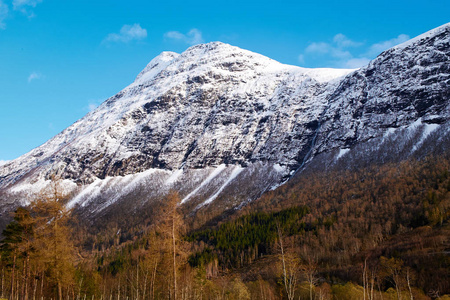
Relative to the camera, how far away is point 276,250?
24.8 m

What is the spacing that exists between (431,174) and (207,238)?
120m

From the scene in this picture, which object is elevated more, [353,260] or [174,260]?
[174,260]

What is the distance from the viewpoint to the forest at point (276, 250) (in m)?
30.3

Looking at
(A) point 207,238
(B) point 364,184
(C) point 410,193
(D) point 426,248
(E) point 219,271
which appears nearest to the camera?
(D) point 426,248

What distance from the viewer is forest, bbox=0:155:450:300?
3027 centimetres

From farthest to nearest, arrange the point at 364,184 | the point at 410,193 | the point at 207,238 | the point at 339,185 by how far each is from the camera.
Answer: the point at 339,185 < the point at 364,184 < the point at 207,238 < the point at 410,193

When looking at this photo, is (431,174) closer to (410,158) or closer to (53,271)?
(410,158)

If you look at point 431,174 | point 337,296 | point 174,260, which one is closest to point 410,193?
point 431,174

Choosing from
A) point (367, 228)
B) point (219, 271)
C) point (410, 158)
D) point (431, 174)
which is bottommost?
point (219, 271)

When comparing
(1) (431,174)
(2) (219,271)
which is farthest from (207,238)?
(1) (431,174)

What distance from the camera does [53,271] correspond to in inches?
1179

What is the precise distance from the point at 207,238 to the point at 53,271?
145m

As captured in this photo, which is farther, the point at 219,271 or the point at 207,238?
the point at 207,238

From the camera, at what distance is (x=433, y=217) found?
418 ft
